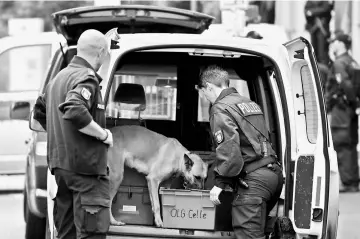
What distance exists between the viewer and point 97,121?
6559 millimetres

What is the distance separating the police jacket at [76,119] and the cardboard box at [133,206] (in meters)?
0.90

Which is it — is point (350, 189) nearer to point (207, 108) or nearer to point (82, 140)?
point (207, 108)

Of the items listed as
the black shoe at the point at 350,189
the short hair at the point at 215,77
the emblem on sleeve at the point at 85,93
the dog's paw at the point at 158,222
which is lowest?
the black shoe at the point at 350,189

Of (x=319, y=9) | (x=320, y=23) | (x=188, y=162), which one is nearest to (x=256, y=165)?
(x=188, y=162)

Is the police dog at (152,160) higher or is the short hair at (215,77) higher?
the short hair at (215,77)

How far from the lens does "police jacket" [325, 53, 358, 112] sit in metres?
13.7

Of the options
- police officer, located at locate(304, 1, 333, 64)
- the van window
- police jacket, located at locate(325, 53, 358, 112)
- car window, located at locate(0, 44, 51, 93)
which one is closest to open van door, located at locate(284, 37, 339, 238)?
the van window

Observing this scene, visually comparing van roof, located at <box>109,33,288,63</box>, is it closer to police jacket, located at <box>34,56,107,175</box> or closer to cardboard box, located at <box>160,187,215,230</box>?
police jacket, located at <box>34,56,107,175</box>

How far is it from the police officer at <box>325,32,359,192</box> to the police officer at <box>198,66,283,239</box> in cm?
683

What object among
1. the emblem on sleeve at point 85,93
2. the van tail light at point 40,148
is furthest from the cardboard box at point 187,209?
the van tail light at point 40,148

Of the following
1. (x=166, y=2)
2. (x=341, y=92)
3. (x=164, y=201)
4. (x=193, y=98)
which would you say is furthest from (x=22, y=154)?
(x=166, y=2)

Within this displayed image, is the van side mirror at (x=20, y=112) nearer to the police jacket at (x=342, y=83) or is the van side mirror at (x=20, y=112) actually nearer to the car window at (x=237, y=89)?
the car window at (x=237, y=89)

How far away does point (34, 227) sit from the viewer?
1007cm

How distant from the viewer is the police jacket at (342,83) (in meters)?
13.7
